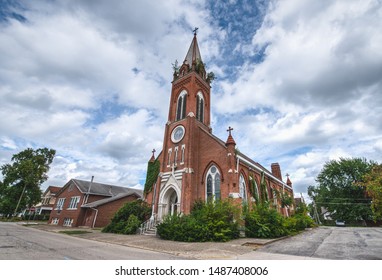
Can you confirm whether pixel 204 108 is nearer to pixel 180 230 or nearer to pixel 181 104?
pixel 181 104

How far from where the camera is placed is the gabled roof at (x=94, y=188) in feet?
109

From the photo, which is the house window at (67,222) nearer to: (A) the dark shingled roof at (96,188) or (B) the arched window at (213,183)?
(A) the dark shingled roof at (96,188)

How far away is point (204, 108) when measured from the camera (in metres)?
26.9

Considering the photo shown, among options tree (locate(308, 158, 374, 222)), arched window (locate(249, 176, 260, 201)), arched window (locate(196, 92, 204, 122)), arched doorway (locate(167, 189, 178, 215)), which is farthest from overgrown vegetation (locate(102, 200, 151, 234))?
tree (locate(308, 158, 374, 222))

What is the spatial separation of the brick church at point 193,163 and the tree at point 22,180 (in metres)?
36.7

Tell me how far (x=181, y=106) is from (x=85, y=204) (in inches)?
868

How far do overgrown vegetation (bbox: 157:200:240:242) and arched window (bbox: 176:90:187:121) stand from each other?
13.0 metres

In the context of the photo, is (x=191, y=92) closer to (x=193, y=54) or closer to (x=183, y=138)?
(x=183, y=138)

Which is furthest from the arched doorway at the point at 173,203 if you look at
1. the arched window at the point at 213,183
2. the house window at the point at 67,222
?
the house window at the point at 67,222

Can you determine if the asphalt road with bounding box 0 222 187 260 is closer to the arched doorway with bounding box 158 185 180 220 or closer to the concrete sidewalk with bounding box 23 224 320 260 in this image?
the concrete sidewalk with bounding box 23 224 320 260

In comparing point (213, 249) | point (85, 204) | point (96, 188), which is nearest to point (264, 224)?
point (213, 249)

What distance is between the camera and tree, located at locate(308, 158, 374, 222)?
41.8m

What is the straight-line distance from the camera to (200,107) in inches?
1028
